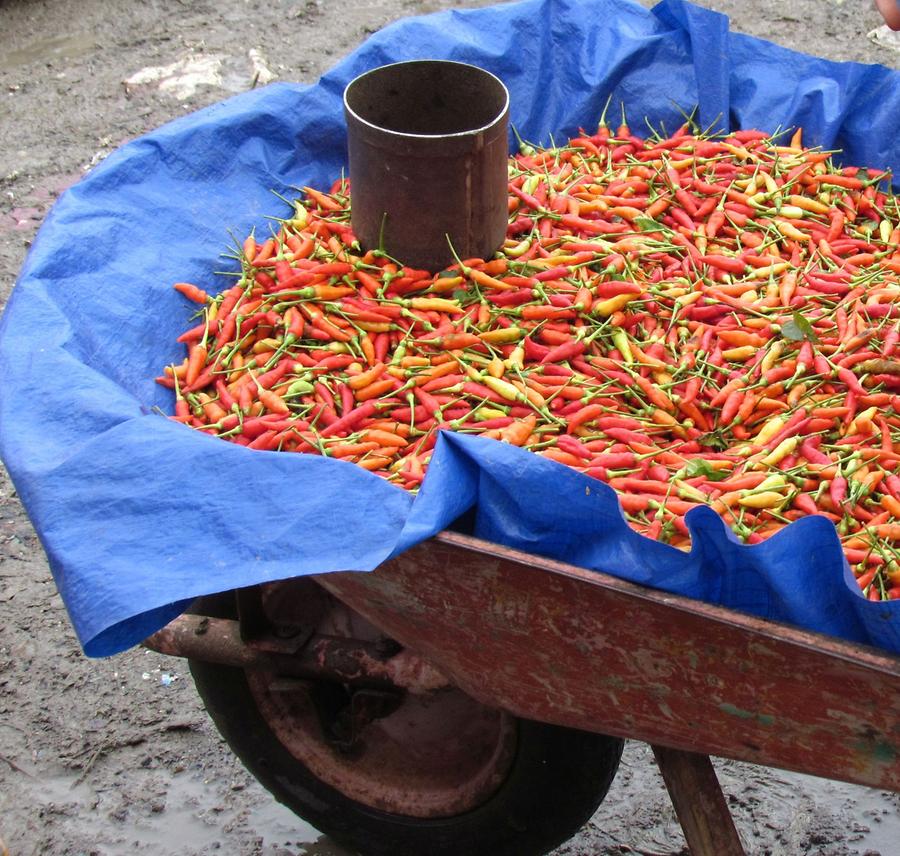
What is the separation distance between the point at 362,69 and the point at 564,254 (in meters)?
0.78

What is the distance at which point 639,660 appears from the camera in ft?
5.16

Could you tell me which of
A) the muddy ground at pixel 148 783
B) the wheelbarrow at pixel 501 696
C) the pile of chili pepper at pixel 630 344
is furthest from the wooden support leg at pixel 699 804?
the muddy ground at pixel 148 783

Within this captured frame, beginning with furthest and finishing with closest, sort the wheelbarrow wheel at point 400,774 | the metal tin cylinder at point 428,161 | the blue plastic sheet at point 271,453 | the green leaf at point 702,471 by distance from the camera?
the metal tin cylinder at point 428,161
the wheelbarrow wheel at point 400,774
the green leaf at point 702,471
the blue plastic sheet at point 271,453

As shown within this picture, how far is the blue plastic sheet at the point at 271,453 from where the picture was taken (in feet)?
5.17

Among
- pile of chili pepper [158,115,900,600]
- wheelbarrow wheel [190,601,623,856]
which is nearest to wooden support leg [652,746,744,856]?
wheelbarrow wheel [190,601,623,856]

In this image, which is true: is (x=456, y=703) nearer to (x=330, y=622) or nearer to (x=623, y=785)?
(x=330, y=622)

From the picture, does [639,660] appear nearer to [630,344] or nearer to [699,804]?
[699,804]

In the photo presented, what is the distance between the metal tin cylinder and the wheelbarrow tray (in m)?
1.05

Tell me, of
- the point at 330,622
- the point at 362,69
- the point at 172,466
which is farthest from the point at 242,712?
→ the point at 362,69

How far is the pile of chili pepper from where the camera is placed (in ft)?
6.67

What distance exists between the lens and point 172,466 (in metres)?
1.77

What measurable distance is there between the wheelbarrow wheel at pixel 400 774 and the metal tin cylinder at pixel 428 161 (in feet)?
3.34

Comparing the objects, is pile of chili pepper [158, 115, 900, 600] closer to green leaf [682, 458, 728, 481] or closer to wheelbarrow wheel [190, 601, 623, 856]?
green leaf [682, 458, 728, 481]

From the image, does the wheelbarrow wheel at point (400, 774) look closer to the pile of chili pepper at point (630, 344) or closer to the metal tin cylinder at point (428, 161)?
the pile of chili pepper at point (630, 344)
